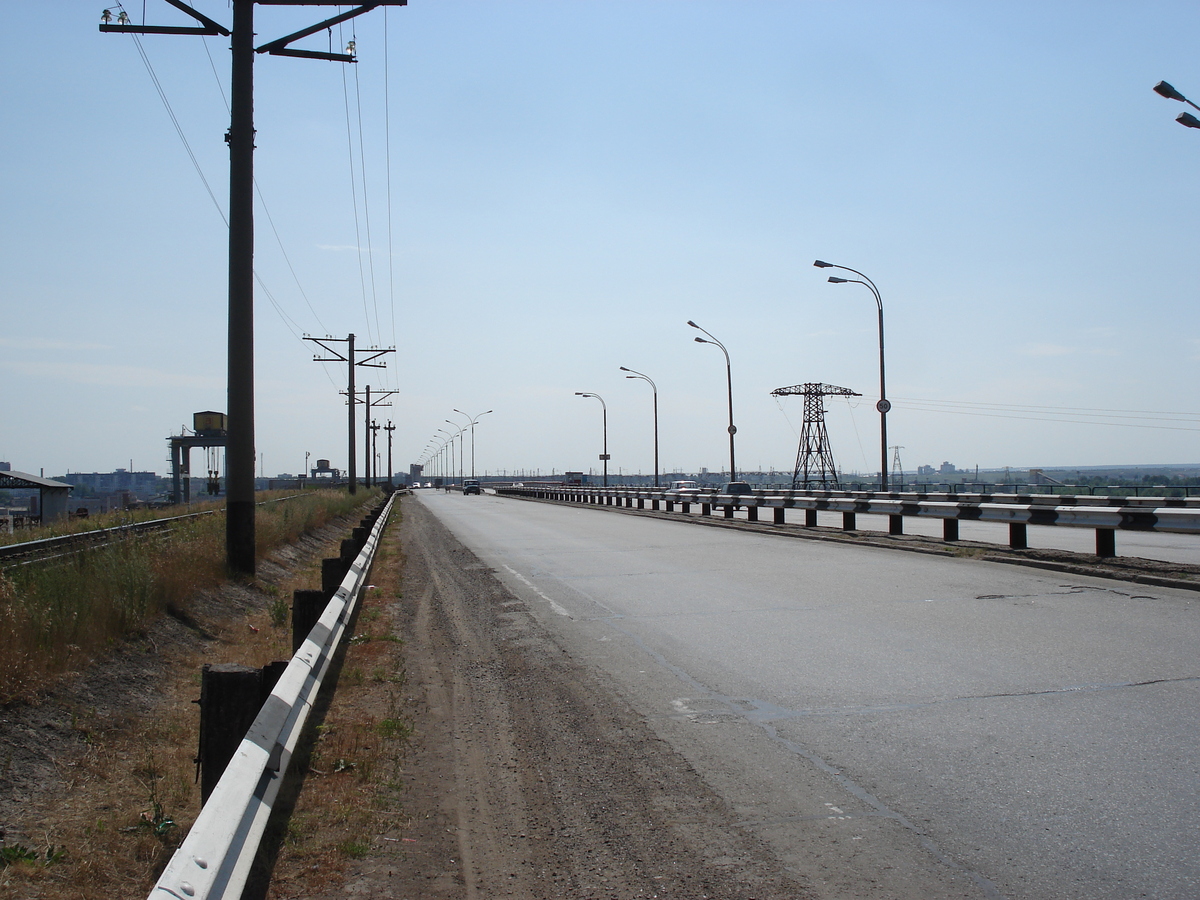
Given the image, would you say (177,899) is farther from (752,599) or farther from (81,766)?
(752,599)

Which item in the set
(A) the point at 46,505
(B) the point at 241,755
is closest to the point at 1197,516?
(B) the point at 241,755

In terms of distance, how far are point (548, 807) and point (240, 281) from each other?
9879 millimetres

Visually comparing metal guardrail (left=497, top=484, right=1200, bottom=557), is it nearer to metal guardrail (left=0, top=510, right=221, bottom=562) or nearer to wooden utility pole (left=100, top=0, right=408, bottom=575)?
wooden utility pole (left=100, top=0, right=408, bottom=575)

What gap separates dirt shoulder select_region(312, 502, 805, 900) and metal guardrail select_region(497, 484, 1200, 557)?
9.63 metres

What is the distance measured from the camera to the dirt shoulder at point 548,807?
382 cm

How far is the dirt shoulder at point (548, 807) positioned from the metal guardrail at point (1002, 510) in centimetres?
963

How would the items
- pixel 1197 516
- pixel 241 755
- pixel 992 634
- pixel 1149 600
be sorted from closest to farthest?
pixel 241 755 → pixel 992 634 → pixel 1149 600 → pixel 1197 516

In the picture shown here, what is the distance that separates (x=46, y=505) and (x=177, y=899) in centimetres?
4117

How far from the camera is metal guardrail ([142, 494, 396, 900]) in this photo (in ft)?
9.00

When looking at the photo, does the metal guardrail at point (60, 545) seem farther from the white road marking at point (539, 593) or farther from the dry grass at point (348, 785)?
the white road marking at point (539, 593)

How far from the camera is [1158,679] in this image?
22.3 feet

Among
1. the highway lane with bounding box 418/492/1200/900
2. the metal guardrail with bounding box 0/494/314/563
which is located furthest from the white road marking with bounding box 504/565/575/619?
the metal guardrail with bounding box 0/494/314/563

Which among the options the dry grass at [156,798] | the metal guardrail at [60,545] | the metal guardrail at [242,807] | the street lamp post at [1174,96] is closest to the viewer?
the metal guardrail at [242,807]

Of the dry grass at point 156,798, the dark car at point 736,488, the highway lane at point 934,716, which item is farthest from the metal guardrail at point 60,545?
the dark car at point 736,488
